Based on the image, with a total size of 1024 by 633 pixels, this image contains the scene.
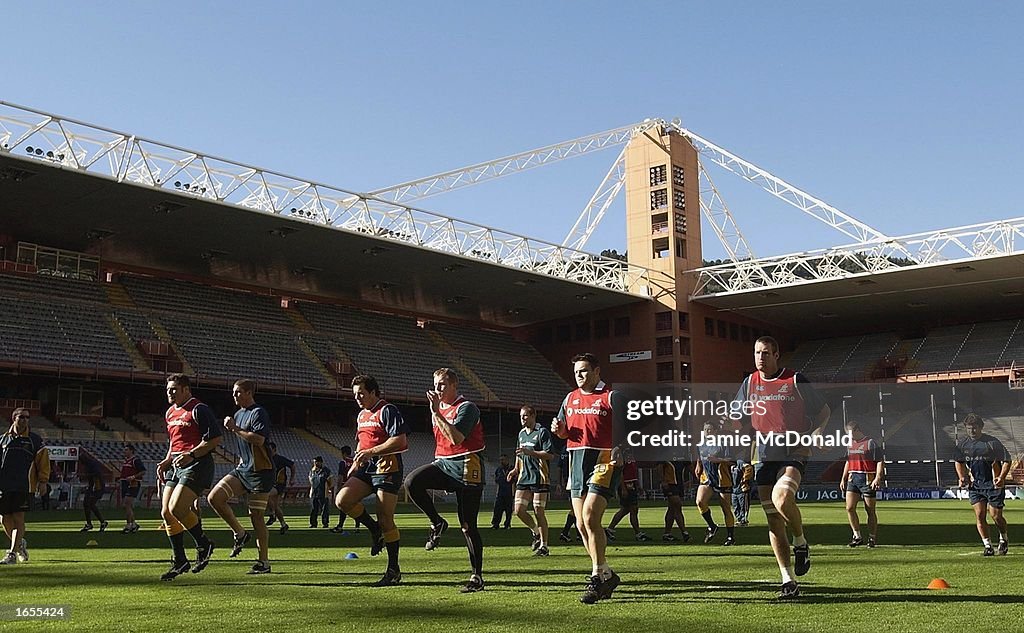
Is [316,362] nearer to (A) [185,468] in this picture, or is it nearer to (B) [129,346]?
(B) [129,346]

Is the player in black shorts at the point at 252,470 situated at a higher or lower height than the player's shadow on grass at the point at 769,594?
higher

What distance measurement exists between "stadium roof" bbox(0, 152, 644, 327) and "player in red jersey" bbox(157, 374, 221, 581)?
82.3ft

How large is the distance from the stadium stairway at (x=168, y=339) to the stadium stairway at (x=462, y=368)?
49.8 ft

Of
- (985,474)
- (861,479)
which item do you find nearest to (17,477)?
(861,479)

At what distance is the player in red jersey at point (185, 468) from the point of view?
9.69 metres

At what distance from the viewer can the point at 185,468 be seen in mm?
9859

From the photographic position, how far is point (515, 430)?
53906 mm

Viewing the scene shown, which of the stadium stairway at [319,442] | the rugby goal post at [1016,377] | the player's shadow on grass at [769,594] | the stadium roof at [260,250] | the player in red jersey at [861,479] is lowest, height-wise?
the player's shadow on grass at [769,594]

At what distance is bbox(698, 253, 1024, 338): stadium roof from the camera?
47.2 metres

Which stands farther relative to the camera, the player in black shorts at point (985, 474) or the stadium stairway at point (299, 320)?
the stadium stairway at point (299, 320)

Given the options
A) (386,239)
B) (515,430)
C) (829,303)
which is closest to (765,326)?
(829,303)

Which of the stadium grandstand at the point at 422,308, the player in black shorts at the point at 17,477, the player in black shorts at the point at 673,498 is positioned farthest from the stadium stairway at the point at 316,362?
the player in black shorts at the point at 17,477

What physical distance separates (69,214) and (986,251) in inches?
1518

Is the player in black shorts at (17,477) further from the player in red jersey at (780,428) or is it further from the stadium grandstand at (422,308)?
the stadium grandstand at (422,308)
